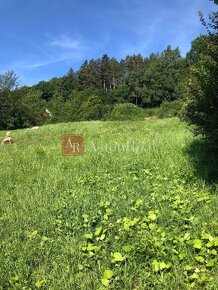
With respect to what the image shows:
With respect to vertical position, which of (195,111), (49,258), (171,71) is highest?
(171,71)

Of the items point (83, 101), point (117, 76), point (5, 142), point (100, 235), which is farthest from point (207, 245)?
point (117, 76)

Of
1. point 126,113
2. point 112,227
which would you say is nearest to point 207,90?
point 112,227

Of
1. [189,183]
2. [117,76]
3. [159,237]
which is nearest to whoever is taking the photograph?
[159,237]

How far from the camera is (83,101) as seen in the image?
4738 cm

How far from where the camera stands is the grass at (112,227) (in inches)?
128

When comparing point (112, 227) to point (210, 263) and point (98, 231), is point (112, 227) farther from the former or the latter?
point (210, 263)

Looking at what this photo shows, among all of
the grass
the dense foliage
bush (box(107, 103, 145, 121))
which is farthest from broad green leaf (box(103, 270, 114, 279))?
bush (box(107, 103, 145, 121))

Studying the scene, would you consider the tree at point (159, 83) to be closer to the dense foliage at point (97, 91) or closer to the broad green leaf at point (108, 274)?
the dense foliage at point (97, 91)

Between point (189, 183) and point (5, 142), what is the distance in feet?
39.7

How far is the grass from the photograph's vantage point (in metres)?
3.24

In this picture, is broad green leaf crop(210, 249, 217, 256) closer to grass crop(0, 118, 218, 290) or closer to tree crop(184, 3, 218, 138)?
grass crop(0, 118, 218, 290)

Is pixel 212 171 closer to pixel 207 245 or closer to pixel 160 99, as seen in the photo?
pixel 207 245

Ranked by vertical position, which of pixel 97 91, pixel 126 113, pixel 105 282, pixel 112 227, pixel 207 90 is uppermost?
pixel 97 91

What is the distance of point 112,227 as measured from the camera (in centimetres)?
410
